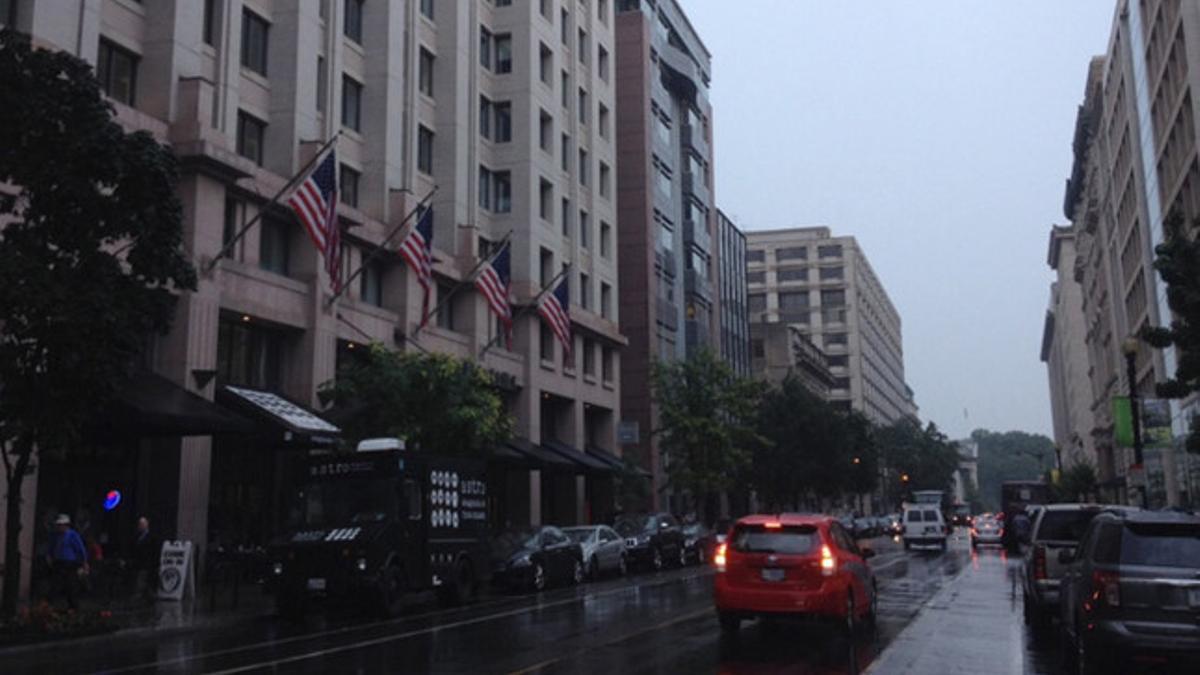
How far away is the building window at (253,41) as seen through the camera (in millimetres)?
30469

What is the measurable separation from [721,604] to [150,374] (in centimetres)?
1588

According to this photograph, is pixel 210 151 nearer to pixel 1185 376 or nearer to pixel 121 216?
pixel 121 216

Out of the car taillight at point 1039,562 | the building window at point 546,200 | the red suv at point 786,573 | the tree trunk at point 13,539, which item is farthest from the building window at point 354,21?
the car taillight at point 1039,562

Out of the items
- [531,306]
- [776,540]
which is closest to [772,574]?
[776,540]

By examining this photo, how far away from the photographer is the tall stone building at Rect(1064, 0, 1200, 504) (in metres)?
43.1

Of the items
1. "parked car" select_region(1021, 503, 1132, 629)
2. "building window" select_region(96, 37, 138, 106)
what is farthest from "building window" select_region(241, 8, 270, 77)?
"parked car" select_region(1021, 503, 1132, 629)

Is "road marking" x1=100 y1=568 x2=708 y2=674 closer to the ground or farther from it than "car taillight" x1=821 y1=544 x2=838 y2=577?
closer to the ground

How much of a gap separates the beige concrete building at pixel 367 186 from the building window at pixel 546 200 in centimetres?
10

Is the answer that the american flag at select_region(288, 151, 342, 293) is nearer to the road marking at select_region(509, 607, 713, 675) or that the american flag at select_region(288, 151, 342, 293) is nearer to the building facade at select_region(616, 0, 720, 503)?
the road marking at select_region(509, 607, 713, 675)

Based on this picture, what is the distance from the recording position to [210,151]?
26141mm

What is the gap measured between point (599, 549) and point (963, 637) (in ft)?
53.3

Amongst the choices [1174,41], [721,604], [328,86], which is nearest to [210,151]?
[328,86]

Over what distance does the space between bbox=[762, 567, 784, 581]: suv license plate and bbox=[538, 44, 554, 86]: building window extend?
1461 inches

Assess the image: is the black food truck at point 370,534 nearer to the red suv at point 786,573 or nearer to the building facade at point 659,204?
the red suv at point 786,573
